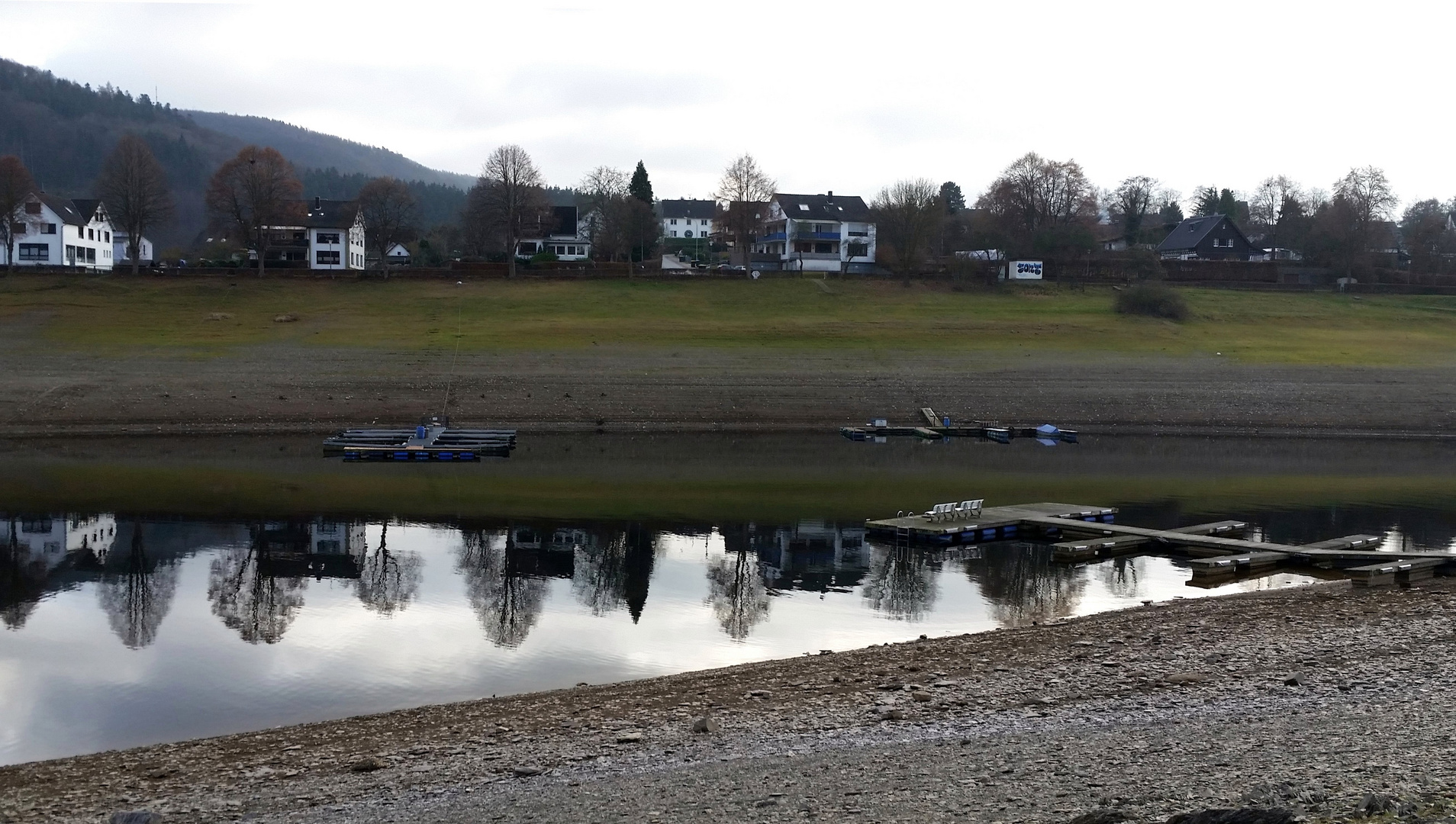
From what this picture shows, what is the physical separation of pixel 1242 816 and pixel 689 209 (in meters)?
149

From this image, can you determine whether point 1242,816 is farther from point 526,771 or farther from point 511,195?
point 511,195

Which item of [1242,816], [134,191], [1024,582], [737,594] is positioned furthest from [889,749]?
[134,191]

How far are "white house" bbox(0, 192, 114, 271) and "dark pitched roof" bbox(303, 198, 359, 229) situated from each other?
15.8 meters

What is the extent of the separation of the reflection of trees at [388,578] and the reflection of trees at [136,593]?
3749mm

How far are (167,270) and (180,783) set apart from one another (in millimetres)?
77076

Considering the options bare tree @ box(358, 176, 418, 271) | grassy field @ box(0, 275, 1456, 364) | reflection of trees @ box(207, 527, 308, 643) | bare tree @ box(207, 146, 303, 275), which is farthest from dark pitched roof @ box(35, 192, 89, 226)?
reflection of trees @ box(207, 527, 308, 643)

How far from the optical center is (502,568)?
2631cm

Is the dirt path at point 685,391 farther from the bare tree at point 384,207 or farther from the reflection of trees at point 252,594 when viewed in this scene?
the bare tree at point 384,207

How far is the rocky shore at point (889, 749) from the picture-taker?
37.0 feet

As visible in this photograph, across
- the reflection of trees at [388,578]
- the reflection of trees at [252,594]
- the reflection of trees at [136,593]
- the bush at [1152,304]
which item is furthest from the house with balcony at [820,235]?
the reflection of trees at [136,593]

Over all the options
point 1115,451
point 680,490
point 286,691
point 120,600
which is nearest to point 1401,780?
point 286,691

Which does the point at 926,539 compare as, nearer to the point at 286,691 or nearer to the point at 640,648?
the point at 640,648

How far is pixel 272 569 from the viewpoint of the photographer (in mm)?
25938

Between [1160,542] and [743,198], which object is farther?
→ [743,198]
